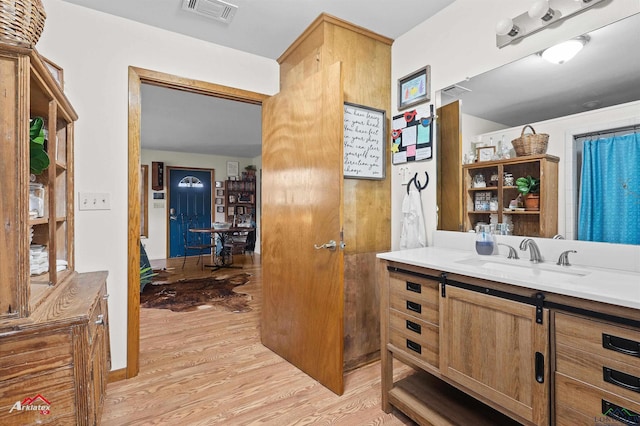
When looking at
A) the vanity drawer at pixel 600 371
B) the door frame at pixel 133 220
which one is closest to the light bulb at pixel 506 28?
the vanity drawer at pixel 600 371

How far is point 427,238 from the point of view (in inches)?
85.0

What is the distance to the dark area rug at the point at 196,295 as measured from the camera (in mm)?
3588

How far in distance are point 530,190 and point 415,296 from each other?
0.81m

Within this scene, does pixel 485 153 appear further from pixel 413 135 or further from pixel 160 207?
pixel 160 207

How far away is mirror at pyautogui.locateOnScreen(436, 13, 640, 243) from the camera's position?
1315 mm

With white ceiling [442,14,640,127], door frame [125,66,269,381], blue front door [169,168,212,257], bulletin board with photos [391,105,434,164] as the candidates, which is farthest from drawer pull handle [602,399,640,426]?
blue front door [169,168,212,257]

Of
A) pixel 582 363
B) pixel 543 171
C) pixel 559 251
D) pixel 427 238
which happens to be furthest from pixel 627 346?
pixel 427 238

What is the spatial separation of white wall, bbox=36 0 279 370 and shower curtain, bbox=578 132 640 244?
261 centimetres

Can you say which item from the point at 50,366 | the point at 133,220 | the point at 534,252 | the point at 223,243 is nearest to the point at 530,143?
the point at 534,252

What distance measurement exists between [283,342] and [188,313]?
1.52 m

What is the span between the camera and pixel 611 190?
1352 millimetres

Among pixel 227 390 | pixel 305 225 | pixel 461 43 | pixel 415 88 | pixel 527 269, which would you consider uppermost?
pixel 461 43

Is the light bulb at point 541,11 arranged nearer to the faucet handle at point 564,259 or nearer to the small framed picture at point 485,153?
the small framed picture at point 485,153

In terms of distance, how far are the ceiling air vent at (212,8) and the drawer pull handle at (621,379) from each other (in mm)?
2514
